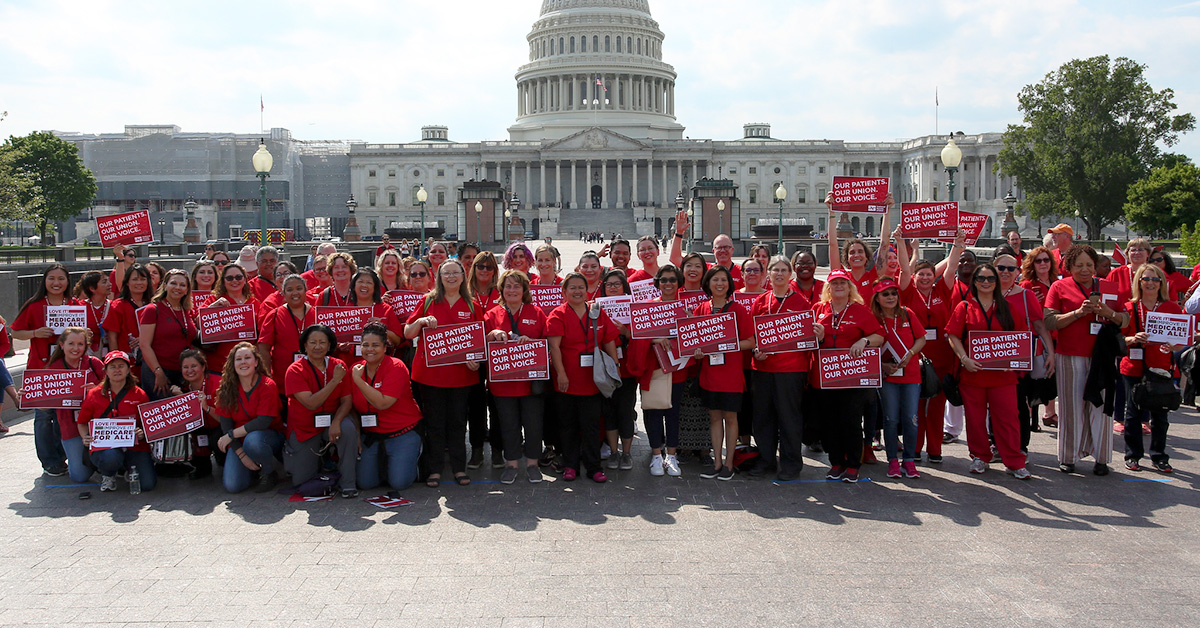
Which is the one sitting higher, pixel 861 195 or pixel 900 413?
pixel 861 195

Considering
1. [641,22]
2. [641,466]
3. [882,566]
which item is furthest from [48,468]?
[641,22]

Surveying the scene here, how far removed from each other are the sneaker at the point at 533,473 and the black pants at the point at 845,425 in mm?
2871

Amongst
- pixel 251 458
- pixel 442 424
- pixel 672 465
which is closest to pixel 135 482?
pixel 251 458

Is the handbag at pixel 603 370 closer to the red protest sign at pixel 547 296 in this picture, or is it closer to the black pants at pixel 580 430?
the black pants at pixel 580 430

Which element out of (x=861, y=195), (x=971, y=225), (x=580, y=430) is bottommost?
(x=580, y=430)

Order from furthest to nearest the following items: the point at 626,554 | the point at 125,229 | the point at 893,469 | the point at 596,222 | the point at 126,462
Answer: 1. the point at 596,222
2. the point at 125,229
3. the point at 893,469
4. the point at 126,462
5. the point at 626,554

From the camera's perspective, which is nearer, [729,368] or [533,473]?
[729,368]

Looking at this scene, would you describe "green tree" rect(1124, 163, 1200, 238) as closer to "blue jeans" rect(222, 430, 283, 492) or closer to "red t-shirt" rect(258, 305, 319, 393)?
"red t-shirt" rect(258, 305, 319, 393)

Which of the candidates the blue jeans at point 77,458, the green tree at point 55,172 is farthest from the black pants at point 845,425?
the green tree at point 55,172

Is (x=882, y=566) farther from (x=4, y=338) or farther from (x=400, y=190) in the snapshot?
(x=400, y=190)

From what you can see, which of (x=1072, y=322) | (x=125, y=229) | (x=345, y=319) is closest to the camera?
(x=1072, y=322)

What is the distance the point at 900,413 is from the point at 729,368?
1758 mm

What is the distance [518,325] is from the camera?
30.2ft

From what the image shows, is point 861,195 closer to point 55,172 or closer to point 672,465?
point 672,465
